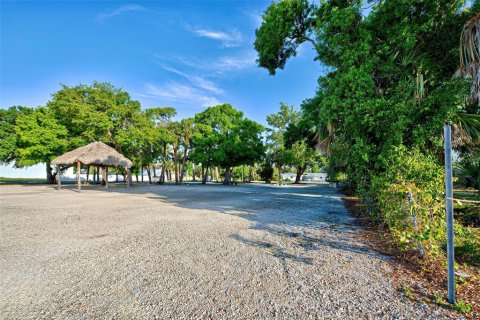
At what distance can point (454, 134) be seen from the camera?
504cm

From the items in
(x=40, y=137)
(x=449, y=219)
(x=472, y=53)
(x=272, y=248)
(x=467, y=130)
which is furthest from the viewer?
(x=40, y=137)

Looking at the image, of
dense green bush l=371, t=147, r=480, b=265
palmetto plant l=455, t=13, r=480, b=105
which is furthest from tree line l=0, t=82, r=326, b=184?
dense green bush l=371, t=147, r=480, b=265

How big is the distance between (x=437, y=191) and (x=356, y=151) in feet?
7.35

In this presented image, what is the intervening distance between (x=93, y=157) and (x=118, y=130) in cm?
670

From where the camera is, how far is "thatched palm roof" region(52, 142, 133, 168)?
16016mm

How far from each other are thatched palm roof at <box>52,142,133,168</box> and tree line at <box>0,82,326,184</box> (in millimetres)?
4207

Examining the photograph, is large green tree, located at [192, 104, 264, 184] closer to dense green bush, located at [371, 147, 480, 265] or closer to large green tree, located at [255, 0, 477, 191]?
large green tree, located at [255, 0, 477, 191]

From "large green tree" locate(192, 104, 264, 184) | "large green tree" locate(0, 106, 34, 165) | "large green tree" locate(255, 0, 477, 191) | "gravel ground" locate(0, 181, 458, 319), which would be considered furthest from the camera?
"large green tree" locate(192, 104, 264, 184)

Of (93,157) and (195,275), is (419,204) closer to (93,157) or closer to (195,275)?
(195,275)

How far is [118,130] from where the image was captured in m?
22.3

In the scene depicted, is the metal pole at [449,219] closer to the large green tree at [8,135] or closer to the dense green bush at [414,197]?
the dense green bush at [414,197]

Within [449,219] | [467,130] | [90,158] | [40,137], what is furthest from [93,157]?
[467,130]

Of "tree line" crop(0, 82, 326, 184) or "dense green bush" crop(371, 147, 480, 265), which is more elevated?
"tree line" crop(0, 82, 326, 184)

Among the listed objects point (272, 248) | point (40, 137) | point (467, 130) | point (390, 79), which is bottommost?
point (272, 248)
